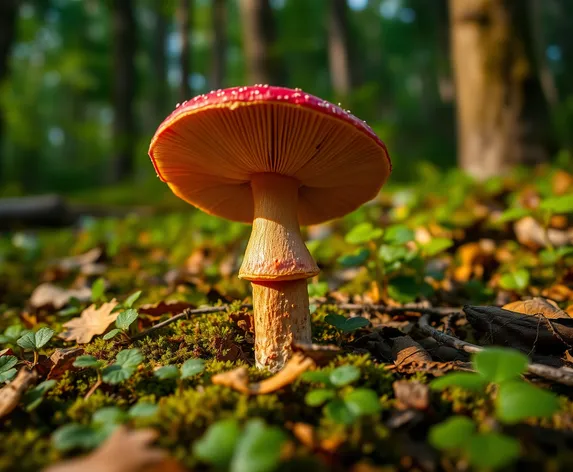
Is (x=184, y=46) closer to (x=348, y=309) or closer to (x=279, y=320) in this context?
(x=348, y=309)

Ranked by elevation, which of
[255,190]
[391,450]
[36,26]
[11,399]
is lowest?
[391,450]

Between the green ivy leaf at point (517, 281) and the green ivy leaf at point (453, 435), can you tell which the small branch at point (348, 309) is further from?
the green ivy leaf at point (453, 435)

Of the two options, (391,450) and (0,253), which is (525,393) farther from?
(0,253)

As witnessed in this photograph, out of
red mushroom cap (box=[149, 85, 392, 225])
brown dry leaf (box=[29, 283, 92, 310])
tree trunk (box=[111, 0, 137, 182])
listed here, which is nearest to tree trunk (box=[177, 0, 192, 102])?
tree trunk (box=[111, 0, 137, 182])

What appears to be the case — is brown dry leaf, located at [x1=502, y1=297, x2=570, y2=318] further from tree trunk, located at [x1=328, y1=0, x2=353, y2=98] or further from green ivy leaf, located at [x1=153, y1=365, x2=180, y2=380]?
tree trunk, located at [x1=328, y1=0, x2=353, y2=98]

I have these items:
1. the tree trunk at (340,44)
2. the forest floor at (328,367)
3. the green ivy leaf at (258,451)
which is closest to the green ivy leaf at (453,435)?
the forest floor at (328,367)

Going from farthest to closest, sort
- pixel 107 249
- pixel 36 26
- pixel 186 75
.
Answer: pixel 36 26 < pixel 186 75 < pixel 107 249

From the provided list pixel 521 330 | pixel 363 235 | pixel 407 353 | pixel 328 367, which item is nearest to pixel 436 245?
pixel 363 235

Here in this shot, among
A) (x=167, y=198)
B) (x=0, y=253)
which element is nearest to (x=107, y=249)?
(x=0, y=253)
